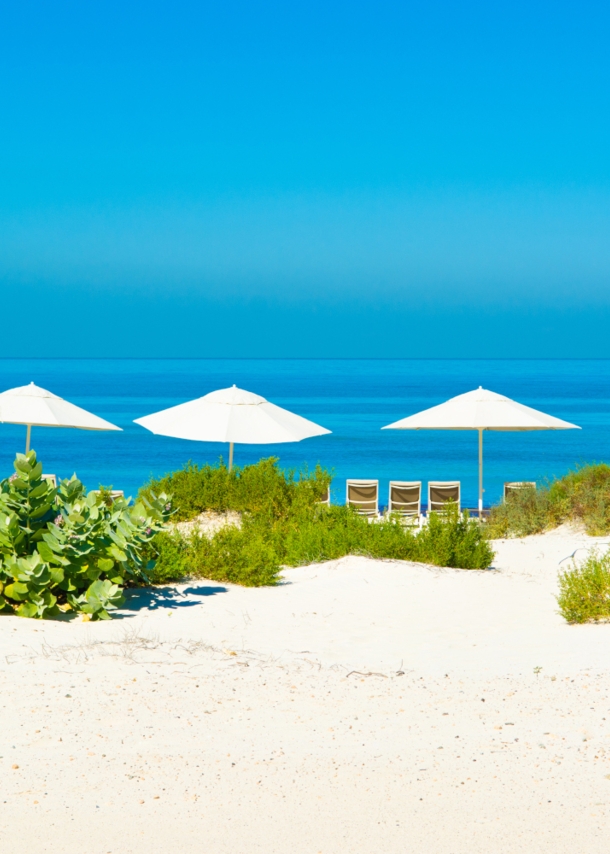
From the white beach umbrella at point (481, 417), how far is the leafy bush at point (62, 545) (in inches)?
287

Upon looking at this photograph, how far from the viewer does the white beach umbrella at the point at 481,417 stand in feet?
43.2

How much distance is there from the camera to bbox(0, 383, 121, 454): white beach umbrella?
39.8 ft

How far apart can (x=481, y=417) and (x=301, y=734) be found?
9.82 meters

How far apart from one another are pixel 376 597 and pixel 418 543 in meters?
1.57

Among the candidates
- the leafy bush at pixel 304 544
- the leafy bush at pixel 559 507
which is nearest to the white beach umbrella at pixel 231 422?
the leafy bush at pixel 304 544

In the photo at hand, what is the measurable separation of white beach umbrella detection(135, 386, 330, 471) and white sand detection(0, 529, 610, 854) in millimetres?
5933

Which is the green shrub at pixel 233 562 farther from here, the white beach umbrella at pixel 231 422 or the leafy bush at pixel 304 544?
the white beach umbrella at pixel 231 422

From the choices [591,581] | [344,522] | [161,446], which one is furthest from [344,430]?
[591,581]

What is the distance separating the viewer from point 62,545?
19.3 feet

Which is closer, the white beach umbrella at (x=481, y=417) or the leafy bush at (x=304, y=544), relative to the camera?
the leafy bush at (x=304, y=544)

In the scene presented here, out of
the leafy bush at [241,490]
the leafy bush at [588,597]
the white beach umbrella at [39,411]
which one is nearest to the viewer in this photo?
the leafy bush at [588,597]

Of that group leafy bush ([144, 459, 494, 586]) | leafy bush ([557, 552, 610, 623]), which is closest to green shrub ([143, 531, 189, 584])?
leafy bush ([144, 459, 494, 586])

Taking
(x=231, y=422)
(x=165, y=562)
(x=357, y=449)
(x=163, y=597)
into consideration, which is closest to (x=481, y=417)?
(x=231, y=422)

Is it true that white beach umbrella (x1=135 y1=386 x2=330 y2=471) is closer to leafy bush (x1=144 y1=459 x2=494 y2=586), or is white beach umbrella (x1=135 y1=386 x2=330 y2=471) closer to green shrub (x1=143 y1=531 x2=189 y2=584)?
leafy bush (x1=144 y1=459 x2=494 y2=586)
